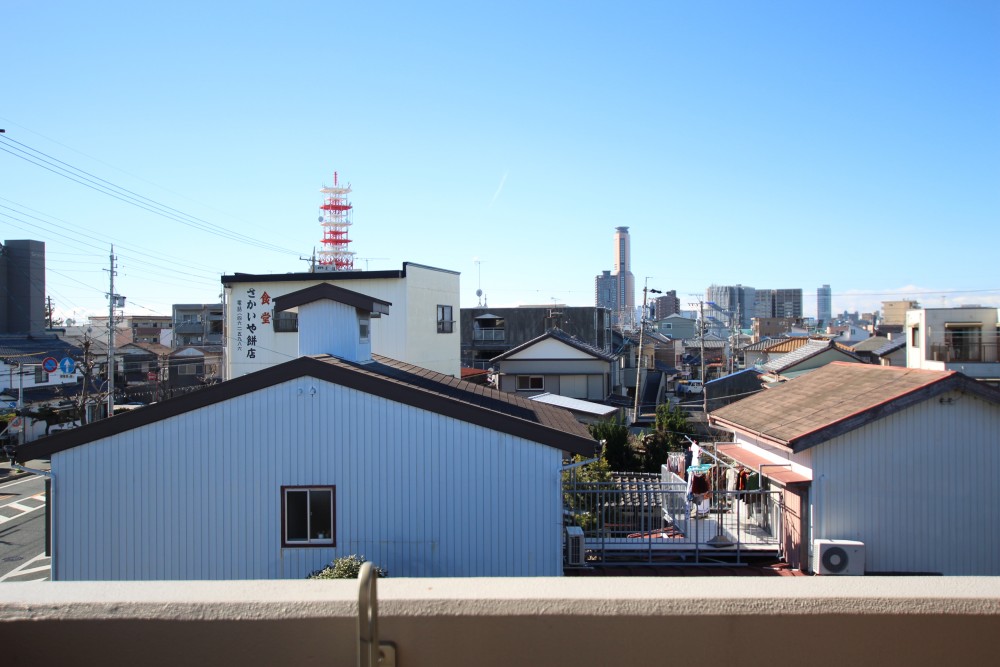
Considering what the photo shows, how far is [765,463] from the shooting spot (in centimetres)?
1191

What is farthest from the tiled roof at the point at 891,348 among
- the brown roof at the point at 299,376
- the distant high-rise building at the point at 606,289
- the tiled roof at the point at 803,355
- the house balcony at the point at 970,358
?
the distant high-rise building at the point at 606,289

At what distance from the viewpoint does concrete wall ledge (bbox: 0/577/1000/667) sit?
1715 mm

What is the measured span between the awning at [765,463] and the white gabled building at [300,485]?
4.26m

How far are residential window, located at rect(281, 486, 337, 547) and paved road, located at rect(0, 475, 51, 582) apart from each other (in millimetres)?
7067

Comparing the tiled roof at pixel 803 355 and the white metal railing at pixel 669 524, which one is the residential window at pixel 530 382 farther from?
the white metal railing at pixel 669 524

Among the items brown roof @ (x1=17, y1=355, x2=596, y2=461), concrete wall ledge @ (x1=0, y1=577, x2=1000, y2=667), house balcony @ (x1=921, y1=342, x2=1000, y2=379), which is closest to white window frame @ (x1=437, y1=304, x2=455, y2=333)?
brown roof @ (x1=17, y1=355, x2=596, y2=461)

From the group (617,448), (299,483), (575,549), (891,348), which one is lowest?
(617,448)

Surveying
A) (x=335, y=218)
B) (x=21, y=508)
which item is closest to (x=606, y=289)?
(x=335, y=218)

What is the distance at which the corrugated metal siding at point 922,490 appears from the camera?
1024 cm

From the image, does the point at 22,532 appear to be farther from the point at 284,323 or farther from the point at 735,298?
the point at 735,298

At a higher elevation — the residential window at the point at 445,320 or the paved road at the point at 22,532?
the residential window at the point at 445,320

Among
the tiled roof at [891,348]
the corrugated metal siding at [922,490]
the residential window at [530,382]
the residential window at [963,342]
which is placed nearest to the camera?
the corrugated metal siding at [922,490]

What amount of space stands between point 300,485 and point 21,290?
46.4 meters

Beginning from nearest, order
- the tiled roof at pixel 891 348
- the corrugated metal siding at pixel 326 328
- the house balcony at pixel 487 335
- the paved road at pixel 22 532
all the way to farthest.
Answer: the corrugated metal siding at pixel 326 328 → the paved road at pixel 22 532 → the tiled roof at pixel 891 348 → the house balcony at pixel 487 335
